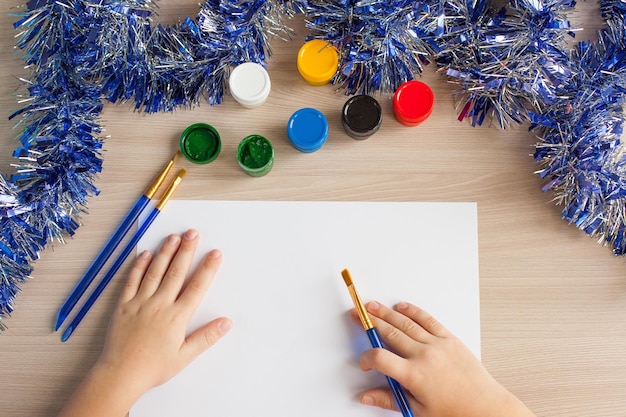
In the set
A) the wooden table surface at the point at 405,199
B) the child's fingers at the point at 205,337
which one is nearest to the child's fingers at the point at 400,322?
the wooden table surface at the point at 405,199

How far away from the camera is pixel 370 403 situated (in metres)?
0.80

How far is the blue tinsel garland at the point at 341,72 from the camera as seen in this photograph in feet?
2.60

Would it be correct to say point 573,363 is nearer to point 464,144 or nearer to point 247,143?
point 464,144

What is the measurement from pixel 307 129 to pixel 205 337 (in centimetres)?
38

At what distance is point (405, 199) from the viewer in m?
0.85

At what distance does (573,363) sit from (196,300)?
0.62 metres

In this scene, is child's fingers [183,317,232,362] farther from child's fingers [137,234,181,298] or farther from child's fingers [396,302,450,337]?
child's fingers [396,302,450,337]

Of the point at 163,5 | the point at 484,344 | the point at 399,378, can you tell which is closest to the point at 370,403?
the point at 399,378

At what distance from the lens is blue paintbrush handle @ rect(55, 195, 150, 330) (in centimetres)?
83

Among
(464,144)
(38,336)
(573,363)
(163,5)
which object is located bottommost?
(573,363)

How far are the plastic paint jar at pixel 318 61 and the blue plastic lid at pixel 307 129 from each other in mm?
57

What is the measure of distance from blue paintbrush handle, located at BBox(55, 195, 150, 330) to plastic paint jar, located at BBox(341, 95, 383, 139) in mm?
360

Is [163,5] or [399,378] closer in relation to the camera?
[399,378]

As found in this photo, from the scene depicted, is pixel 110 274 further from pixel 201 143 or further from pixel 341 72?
pixel 341 72
